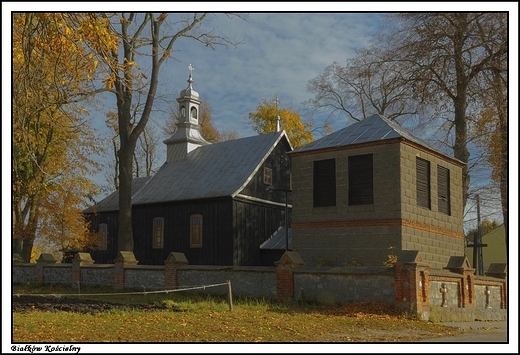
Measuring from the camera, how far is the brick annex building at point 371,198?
68.3 feet

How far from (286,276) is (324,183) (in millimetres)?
4599

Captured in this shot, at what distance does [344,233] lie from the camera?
21.5 metres

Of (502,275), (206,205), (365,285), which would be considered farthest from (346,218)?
(206,205)

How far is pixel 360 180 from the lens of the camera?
21703 millimetres

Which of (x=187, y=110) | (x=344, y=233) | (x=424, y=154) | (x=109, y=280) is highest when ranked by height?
(x=187, y=110)

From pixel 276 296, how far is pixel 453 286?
5.63 metres

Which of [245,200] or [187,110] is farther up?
Result: [187,110]

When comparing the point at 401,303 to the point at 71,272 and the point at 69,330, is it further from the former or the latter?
the point at 71,272

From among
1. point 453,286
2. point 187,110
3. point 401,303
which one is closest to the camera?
point 401,303

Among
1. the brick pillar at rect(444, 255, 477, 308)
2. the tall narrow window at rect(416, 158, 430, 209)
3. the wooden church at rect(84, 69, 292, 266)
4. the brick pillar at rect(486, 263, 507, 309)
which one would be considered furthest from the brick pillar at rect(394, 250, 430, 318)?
the wooden church at rect(84, 69, 292, 266)

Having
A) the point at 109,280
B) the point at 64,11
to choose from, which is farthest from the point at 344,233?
the point at 64,11

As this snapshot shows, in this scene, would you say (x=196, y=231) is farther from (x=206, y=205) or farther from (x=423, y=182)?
(x=423, y=182)

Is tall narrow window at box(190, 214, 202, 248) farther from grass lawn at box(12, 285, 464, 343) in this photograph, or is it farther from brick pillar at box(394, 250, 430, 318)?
brick pillar at box(394, 250, 430, 318)

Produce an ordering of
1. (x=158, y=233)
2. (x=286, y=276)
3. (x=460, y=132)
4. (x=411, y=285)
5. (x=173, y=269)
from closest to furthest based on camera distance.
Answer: (x=411, y=285) < (x=286, y=276) < (x=173, y=269) < (x=460, y=132) < (x=158, y=233)
